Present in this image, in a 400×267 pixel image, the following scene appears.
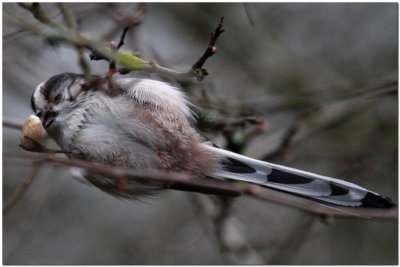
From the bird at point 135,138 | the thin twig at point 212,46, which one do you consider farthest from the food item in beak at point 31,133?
the thin twig at point 212,46

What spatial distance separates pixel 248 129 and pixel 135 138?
2.83ft

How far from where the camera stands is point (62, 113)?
7.09ft

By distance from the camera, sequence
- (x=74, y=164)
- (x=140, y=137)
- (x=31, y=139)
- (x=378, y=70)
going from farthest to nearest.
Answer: (x=378, y=70) < (x=140, y=137) < (x=31, y=139) < (x=74, y=164)

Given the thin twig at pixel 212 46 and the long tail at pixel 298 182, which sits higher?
the thin twig at pixel 212 46

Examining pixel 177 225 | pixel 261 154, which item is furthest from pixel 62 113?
pixel 177 225

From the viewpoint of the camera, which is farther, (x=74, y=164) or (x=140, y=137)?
(x=140, y=137)

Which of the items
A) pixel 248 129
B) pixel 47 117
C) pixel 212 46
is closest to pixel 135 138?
pixel 47 117

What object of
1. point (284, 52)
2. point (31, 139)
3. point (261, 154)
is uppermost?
point (284, 52)

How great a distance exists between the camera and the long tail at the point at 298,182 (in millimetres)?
1885

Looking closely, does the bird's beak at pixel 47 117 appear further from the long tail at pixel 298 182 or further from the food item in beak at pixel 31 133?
the long tail at pixel 298 182

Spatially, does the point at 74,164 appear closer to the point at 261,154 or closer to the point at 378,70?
the point at 261,154

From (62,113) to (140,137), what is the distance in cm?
29

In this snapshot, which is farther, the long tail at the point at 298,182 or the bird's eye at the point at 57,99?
the bird's eye at the point at 57,99

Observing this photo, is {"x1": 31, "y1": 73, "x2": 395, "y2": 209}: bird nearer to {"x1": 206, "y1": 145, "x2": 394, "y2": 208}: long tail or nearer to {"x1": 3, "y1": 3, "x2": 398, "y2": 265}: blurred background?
{"x1": 206, "y1": 145, "x2": 394, "y2": 208}: long tail
